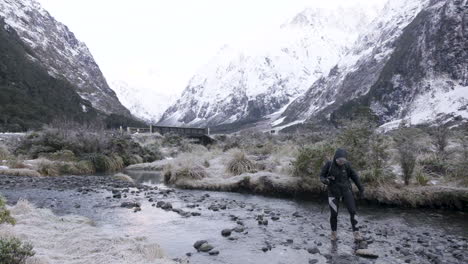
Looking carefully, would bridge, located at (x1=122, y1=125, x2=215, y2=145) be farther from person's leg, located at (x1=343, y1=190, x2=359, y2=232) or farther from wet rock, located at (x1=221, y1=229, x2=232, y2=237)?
person's leg, located at (x1=343, y1=190, x2=359, y2=232)

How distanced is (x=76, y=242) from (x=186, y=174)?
1446 centimetres

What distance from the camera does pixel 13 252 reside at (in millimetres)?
6422

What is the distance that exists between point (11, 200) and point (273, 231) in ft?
35.8

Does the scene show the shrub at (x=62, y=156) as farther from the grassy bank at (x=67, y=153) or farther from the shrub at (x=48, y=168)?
the shrub at (x=48, y=168)

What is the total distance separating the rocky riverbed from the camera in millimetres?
9438

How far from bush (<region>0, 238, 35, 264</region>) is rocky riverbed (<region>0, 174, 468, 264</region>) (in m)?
3.40

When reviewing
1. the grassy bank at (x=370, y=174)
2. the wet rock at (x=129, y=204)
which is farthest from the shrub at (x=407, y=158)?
the wet rock at (x=129, y=204)

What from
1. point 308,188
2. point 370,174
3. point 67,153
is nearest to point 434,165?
point 370,174

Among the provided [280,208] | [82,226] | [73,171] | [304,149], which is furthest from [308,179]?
[73,171]

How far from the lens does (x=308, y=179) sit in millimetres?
18047

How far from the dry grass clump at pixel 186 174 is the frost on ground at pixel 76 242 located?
38.4 feet

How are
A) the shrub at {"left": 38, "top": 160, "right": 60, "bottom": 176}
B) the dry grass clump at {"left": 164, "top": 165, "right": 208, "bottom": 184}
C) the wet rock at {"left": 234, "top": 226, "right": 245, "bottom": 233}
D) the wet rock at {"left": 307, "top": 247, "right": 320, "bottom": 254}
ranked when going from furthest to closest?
1. the shrub at {"left": 38, "top": 160, "right": 60, "bottom": 176}
2. the dry grass clump at {"left": 164, "top": 165, "right": 208, "bottom": 184}
3. the wet rock at {"left": 234, "top": 226, "right": 245, "bottom": 233}
4. the wet rock at {"left": 307, "top": 247, "right": 320, "bottom": 254}

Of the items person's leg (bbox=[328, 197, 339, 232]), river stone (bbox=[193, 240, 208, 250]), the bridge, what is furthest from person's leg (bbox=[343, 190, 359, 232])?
the bridge

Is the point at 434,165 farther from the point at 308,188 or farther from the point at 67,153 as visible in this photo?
the point at 67,153
